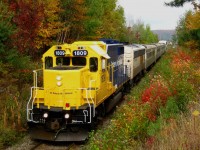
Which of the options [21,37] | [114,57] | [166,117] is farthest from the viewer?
[21,37]

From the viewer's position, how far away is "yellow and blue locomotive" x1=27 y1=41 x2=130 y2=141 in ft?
36.8

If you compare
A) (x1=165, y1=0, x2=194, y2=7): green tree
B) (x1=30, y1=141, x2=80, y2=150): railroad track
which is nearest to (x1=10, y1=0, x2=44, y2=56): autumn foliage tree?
(x1=30, y1=141, x2=80, y2=150): railroad track

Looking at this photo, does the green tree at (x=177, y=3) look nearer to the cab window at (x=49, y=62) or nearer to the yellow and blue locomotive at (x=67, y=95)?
the yellow and blue locomotive at (x=67, y=95)

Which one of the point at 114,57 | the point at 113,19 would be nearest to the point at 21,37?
the point at 114,57

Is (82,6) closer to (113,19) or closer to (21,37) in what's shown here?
(21,37)

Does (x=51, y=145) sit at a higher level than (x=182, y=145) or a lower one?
lower

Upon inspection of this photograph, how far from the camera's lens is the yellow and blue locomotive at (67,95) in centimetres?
1123

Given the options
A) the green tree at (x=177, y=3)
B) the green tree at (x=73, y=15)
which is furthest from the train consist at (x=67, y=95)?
the green tree at (x=73, y=15)

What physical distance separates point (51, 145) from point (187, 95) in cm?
462

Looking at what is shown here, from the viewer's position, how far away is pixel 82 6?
31422 millimetres

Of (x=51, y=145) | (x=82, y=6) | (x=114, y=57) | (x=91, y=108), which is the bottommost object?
(x=51, y=145)

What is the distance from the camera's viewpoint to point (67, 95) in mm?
11484

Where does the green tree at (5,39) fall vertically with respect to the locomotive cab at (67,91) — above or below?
above

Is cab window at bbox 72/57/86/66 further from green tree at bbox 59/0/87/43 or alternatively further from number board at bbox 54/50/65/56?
green tree at bbox 59/0/87/43
